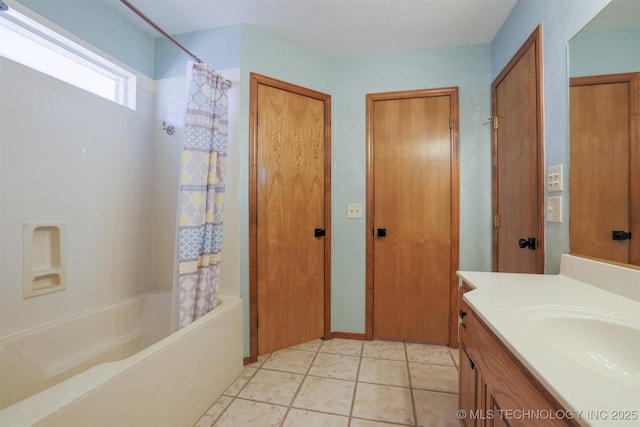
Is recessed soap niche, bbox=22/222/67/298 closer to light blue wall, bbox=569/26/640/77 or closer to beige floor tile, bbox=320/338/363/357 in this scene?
beige floor tile, bbox=320/338/363/357

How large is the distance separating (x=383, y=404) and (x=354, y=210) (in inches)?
52.4

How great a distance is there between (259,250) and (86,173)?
1.17m

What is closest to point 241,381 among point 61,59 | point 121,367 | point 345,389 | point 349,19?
point 345,389

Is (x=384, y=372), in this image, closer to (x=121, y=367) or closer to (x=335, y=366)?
(x=335, y=366)

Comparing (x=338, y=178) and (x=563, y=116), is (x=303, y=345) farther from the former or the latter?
(x=563, y=116)

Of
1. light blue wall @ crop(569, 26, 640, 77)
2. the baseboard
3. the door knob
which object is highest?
light blue wall @ crop(569, 26, 640, 77)

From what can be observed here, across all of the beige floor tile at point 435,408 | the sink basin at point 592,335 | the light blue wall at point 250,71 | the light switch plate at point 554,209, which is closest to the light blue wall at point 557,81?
the light switch plate at point 554,209

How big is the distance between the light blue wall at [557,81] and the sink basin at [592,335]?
554 mm

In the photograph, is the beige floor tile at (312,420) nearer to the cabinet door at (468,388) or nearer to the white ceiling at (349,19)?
the cabinet door at (468,388)

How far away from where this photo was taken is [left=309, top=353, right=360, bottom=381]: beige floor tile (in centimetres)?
175

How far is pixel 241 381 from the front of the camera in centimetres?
169

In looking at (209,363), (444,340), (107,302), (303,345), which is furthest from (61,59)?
(444,340)

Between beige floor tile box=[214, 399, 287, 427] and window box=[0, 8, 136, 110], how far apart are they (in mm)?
2141

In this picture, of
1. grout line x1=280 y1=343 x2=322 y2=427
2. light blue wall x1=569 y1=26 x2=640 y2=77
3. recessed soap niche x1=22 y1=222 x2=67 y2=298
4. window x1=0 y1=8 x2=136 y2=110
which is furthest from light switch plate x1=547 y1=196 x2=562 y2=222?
window x1=0 y1=8 x2=136 y2=110
